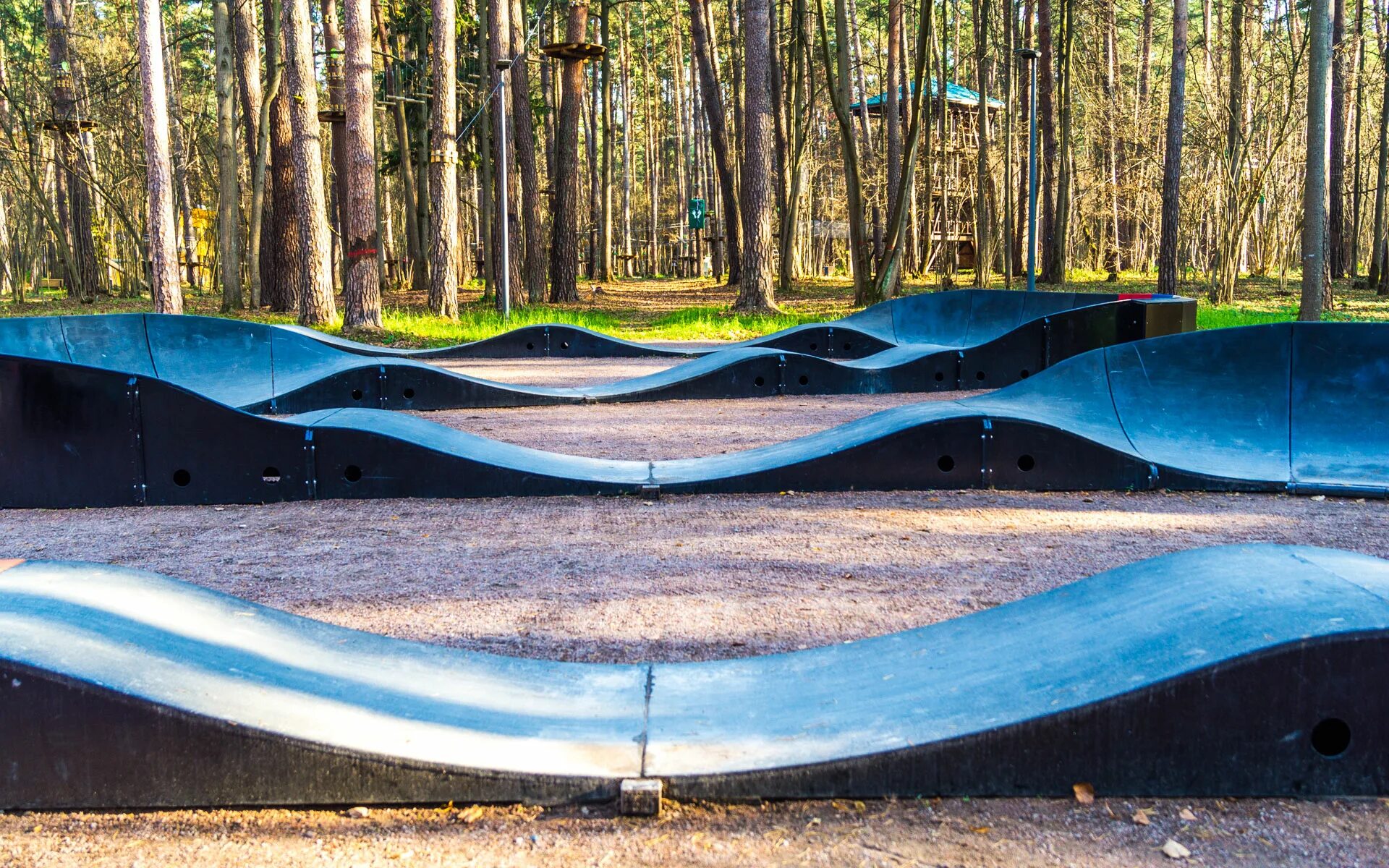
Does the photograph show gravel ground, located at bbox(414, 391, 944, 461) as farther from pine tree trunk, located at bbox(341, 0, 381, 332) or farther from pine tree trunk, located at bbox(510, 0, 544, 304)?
pine tree trunk, located at bbox(510, 0, 544, 304)

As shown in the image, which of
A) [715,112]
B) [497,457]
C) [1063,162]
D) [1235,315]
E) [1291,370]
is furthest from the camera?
[715,112]

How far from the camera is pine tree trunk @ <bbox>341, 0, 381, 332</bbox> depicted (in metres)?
18.5

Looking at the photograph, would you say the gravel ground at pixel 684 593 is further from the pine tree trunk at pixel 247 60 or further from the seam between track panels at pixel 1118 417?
the pine tree trunk at pixel 247 60

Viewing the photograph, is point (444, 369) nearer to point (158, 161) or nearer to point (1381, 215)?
point (158, 161)

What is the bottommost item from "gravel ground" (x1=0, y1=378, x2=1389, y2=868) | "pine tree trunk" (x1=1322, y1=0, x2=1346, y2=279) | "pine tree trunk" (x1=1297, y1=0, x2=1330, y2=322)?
"gravel ground" (x1=0, y1=378, x2=1389, y2=868)

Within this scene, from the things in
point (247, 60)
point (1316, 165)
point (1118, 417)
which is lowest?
point (1118, 417)

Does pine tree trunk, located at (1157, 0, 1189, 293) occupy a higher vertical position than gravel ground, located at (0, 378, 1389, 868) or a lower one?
higher

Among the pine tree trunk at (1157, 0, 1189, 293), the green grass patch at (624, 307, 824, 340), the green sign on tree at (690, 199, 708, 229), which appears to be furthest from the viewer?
the green sign on tree at (690, 199, 708, 229)

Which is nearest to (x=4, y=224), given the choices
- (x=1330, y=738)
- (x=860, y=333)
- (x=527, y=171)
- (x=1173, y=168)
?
(x=527, y=171)

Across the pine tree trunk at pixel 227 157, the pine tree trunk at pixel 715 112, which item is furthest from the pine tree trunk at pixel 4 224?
the pine tree trunk at pixel 715 112

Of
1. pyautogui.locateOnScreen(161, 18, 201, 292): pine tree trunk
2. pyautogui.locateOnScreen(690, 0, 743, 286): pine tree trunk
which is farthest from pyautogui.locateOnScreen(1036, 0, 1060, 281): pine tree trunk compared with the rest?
pyautogui.locateOnScreen(161, 18, 201, 292): pine tree trunk

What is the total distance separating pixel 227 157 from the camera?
981 inches

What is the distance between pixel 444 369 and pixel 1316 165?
11.8m

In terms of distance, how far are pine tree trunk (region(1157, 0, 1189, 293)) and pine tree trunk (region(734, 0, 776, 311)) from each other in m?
7.82
